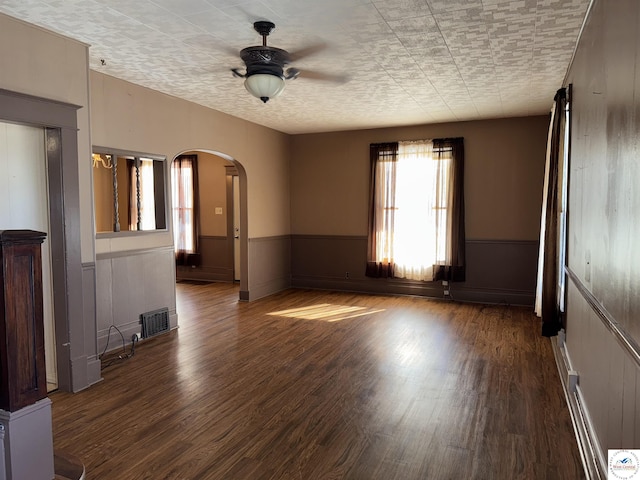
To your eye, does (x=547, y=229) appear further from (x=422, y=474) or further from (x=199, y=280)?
(x=199, y=280)

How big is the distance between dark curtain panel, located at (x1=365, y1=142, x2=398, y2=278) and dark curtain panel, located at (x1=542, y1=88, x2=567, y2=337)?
3.05 m

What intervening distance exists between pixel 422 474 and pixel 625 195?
1720 millimetres

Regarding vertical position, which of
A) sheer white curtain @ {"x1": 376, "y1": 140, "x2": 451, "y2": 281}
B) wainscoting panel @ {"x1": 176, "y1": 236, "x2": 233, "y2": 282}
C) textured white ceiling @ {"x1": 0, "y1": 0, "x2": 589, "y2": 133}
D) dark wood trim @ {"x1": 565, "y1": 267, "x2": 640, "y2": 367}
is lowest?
wainscoting panel @ {"x1": 176, "y1": 236, "x2": 233, "y2": 282}

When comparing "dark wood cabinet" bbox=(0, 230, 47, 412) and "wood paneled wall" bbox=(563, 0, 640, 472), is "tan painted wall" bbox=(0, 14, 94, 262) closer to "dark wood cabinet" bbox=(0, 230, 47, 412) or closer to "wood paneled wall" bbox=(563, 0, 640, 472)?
"dark wood cabinet" bbox=(0, 230, 47, 412)

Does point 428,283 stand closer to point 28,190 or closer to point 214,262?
point 214,262

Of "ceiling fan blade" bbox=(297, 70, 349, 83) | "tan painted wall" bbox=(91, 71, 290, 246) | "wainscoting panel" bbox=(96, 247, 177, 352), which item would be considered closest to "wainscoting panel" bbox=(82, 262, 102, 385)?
"wainscoting panel" bbox=(96, 247, 177, 352)

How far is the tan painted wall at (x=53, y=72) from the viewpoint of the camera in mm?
3119

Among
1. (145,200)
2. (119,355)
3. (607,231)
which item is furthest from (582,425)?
(145,200)

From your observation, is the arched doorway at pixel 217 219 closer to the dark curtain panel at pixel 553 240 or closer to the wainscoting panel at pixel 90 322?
the wainscoting panel at pixel 90 322

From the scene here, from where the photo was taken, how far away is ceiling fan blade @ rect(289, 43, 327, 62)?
3648mm

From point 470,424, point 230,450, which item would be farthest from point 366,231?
point 230,450

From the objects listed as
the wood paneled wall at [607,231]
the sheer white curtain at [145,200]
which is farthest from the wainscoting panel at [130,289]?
the wood paneled wall at [607,231]

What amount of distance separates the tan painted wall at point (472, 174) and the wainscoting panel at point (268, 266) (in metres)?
0.74

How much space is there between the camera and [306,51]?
3.76 metres
